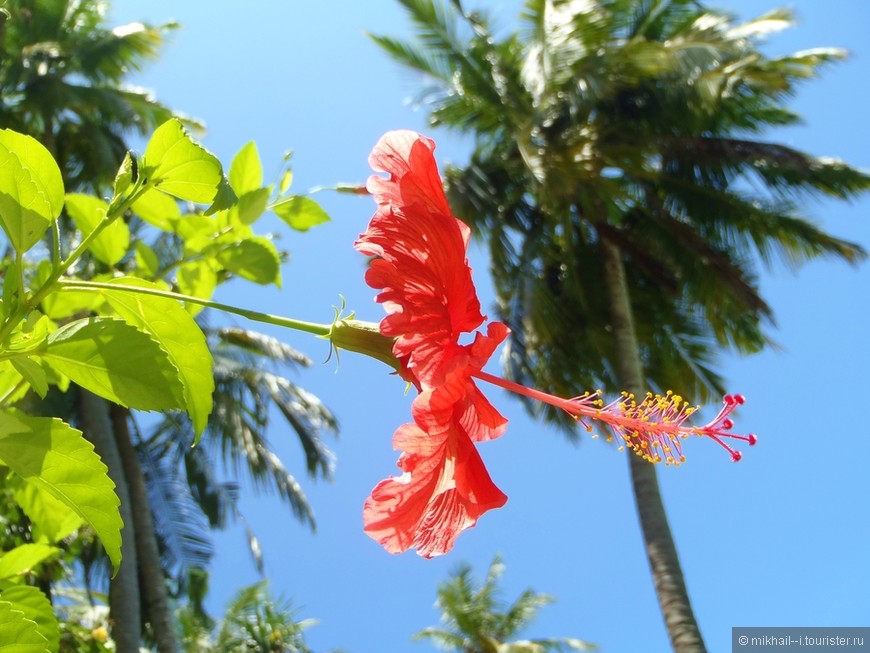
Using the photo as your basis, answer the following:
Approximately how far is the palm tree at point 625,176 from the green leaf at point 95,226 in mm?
4925

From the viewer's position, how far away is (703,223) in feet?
21.7

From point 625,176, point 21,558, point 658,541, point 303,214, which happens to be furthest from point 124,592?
point 625,176

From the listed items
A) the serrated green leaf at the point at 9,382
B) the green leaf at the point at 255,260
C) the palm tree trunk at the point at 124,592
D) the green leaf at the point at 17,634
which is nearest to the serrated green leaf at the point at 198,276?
the green leaf at the point at 255,260

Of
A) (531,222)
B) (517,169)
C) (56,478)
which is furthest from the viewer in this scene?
(531,222)

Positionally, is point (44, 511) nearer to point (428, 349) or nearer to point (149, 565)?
point (428, 349)

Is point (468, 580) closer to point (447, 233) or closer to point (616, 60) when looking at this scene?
point (616, 60)

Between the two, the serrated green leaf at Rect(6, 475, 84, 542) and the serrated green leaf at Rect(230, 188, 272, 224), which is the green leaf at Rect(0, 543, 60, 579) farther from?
the serrated green leaf at Rect(230, 188, 272, 224)

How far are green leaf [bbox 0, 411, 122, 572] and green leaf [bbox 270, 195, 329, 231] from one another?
1.07 ft

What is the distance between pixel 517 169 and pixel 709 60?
156 cm

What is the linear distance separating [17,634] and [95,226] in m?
0.30

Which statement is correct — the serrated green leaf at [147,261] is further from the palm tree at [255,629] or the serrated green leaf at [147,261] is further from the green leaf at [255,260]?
the palm tree at [255,629]

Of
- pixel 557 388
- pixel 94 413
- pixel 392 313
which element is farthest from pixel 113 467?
pixel 392 313

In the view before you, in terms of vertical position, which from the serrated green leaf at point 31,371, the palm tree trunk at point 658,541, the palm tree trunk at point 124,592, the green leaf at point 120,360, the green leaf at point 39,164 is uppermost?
the palm tree trunk at point 658,541

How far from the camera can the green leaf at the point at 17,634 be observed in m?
0.40
